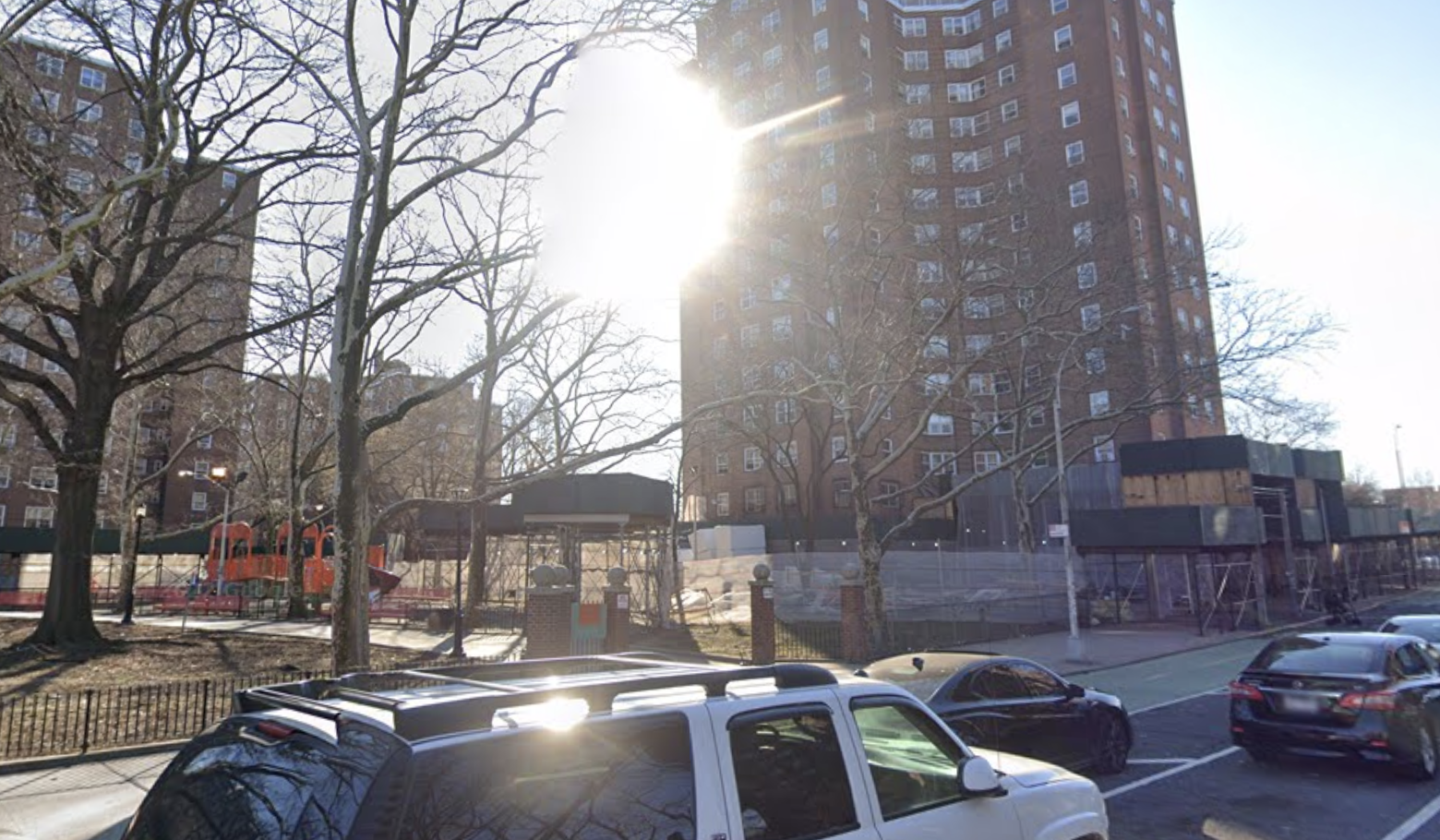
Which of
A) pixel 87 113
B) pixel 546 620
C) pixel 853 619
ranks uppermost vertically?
pixel 87 113

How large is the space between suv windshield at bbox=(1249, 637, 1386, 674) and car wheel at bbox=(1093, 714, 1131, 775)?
1812 mm

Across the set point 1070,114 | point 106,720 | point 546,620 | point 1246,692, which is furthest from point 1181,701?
point 1070,114

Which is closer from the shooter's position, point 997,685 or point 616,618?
point 997,685

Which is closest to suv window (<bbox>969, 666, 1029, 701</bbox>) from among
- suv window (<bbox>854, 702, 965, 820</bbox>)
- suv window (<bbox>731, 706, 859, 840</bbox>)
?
Result: suv window (<bbox>854, 702, 965, 820</bbox>)

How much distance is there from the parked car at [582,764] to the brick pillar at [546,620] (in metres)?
15.6

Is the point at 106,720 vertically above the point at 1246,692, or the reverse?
the point at 1246,692

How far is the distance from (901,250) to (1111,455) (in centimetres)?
3858

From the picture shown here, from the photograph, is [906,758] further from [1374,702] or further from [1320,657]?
[1320,657]

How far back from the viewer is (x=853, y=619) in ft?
71.3

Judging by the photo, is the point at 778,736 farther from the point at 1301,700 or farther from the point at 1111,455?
the point at 1111,455

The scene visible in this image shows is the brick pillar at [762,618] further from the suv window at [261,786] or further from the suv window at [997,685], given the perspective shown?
the suv window at [261,786]

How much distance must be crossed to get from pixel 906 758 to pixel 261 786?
2.69 metres

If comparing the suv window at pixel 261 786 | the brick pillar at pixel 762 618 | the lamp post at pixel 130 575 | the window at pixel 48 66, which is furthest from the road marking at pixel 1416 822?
the lamp post at pixel 130 575

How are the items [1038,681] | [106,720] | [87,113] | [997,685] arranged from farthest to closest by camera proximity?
1. [87,113]
2. [106,720]
3. [1038,681]
4. [997,685]
